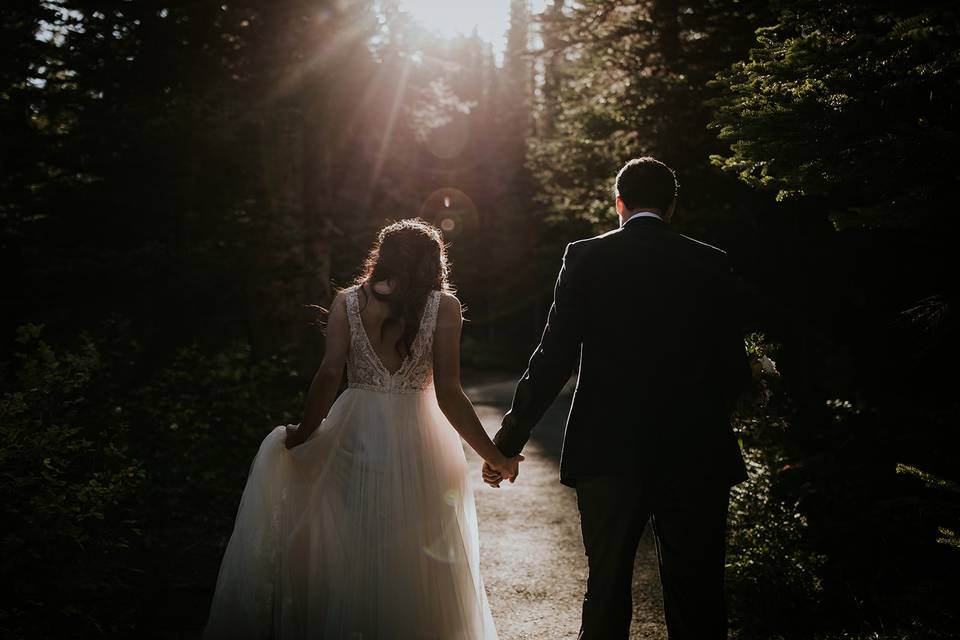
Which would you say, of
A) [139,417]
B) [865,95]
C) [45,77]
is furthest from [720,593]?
[45,77]

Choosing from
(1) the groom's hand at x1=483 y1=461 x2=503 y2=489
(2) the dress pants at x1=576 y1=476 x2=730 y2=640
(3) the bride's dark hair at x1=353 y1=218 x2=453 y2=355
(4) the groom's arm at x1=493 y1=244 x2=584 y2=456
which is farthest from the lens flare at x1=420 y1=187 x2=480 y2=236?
(2) the dress pants at x1=576 y1=476 x2=730 y2=640

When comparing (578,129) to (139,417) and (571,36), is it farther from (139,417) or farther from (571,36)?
(139,417)

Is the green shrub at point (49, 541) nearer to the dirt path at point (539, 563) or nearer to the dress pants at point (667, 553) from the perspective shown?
the dirt path at point (539, 563)

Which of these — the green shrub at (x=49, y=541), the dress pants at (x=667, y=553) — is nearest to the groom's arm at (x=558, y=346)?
the dress pants at (x=667, y=553)

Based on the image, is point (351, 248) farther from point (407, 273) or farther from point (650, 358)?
point (650, 358)

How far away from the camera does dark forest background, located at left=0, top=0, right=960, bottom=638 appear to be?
4430mm

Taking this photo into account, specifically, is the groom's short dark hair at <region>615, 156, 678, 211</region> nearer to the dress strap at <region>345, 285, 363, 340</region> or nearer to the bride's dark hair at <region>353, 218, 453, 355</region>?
the bride's dark hair at <region>353, 218, 453, 355</region>

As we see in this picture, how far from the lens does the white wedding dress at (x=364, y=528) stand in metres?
4.36

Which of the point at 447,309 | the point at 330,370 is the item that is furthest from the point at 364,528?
the point at 447,309

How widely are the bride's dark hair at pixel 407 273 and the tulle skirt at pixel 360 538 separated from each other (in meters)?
0.45

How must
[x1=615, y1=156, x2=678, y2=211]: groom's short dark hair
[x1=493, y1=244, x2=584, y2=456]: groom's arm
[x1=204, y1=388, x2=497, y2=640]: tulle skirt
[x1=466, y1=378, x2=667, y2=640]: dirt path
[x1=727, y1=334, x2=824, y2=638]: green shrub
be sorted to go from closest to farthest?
[x1=493, y1=244, x2=584, y2=456]: groom's arm → [x1=615, y1=156, x2=678, y2=211]: groom's short dark hair → [x1=204, y1=388, x2=497, y2=640]: tulle skirt → [x1=727, y1=334, x2=824, y2=638]: green shrub → [x1=466, y1=378, x2=667, y2=640]: dirt path

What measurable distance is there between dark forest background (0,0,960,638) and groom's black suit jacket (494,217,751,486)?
2.45ft

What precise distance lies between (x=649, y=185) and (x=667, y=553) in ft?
5.62

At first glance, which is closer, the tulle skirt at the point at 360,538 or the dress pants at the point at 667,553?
the dress pants at the point at 667,553
